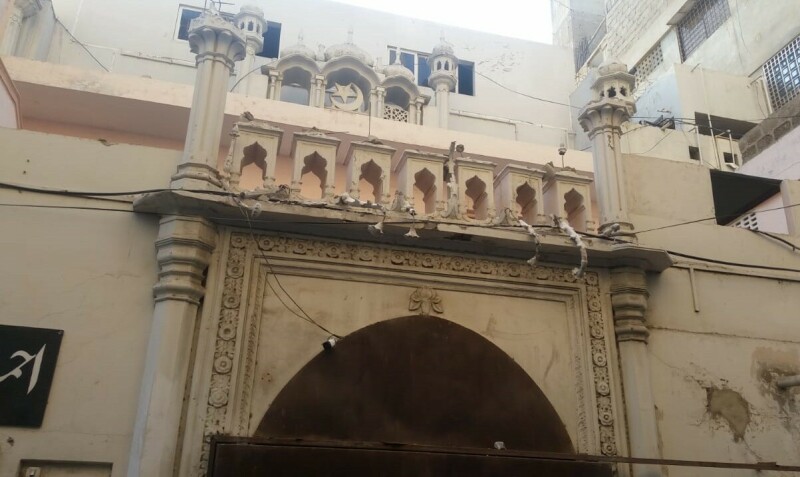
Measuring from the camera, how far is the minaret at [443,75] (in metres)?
13.9

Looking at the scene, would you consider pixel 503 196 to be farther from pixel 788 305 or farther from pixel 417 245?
pixel 788 305

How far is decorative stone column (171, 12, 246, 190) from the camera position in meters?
5.04

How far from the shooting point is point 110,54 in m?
12.9

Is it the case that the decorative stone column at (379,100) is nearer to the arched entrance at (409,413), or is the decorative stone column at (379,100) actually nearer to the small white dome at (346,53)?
the small white dome at (346,53)

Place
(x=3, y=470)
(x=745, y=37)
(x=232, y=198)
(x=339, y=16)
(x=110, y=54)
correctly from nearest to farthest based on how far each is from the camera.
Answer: (x=3, y=470) < (x=232, y=198) < (x=110, y=54) < (x=745, y=37) < (x=339, y=16)

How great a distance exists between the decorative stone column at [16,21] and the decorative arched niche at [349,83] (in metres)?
5.04

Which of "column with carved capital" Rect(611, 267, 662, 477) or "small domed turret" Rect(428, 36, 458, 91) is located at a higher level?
"small domed turret" Rect(428, 36, 458, 91)

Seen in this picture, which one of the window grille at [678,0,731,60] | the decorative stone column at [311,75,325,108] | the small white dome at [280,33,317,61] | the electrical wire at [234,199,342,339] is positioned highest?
the window grille at [678,0,731,60]

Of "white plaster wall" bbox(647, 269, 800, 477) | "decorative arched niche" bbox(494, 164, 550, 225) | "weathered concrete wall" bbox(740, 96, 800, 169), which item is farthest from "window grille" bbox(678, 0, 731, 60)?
"decorative arched niche" bbox(494, 164, 550, 225)

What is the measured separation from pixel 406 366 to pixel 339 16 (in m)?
11.7

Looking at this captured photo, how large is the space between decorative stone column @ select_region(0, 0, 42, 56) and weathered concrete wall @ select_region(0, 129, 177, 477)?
22.2 feet

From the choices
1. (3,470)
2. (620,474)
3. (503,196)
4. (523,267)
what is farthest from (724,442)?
(3,470)

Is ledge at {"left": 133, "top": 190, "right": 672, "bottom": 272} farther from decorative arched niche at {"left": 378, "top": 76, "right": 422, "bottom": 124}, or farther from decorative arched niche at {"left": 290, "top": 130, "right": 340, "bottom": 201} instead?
decorative arched niche at {"left": 378, "top": 76, "right": 422, "bottom": 124}

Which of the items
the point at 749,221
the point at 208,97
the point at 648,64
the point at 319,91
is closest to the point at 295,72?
the point at 319,91
